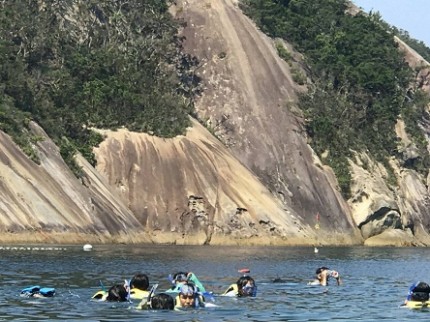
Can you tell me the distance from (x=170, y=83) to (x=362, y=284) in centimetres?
6181

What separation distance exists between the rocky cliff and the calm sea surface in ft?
18.5

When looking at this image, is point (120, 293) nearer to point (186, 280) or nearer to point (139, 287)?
point (139, 287)

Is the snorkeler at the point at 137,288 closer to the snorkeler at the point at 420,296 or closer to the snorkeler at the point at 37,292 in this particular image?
the snorkeler at the point at 37,292

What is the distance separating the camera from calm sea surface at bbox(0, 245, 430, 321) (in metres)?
35.2

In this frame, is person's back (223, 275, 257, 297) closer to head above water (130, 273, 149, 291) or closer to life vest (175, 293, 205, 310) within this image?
head above water (130, 273, 149, 291)

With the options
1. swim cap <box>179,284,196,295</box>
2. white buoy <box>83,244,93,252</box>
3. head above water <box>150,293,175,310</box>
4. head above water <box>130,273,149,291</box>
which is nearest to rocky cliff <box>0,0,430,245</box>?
white buoy <box>83,244,93,252</box>

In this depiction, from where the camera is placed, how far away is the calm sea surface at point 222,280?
35.2 m

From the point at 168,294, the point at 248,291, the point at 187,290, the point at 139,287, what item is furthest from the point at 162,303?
the point at 248,291

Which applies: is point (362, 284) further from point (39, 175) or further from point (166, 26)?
point (166, 26)

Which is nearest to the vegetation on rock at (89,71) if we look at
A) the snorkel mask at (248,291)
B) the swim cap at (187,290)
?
the snorkel mask at (248,291)

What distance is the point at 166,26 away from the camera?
383 feet

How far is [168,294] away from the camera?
3744 cm

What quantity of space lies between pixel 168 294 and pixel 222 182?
63.2 metres

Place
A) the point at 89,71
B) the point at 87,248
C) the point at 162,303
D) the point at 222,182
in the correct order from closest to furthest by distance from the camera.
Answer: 1. the point at 162,303
2. the point at 87,248
3. the point at 222,182
4. the point at 89,71
